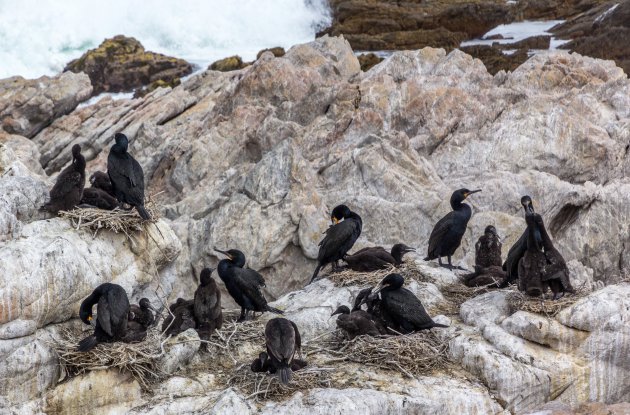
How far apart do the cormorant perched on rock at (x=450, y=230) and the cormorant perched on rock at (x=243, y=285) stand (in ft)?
10.9

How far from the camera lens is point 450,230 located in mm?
14195

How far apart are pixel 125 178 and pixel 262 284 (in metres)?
2.74

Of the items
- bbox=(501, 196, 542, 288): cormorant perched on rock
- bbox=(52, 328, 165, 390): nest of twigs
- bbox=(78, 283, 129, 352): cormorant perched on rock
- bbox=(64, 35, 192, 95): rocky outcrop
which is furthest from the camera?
bbox=(64, 35, 192, 95): rocky outcrop

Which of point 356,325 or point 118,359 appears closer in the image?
point 118,359

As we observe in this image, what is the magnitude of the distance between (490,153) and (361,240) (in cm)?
471

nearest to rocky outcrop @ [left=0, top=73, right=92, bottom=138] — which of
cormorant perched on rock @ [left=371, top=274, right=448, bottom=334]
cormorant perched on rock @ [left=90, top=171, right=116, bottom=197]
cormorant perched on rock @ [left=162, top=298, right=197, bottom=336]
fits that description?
cormorant perched on rock @ [left=90, top=171, right=116, bottom=197]

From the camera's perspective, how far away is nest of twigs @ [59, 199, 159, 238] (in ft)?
39.9

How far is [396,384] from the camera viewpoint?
33.4ft

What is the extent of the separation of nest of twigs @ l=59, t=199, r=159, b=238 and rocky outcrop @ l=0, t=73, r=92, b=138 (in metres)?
22.4

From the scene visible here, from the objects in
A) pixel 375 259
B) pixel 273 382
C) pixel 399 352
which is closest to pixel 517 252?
pixel 375 259

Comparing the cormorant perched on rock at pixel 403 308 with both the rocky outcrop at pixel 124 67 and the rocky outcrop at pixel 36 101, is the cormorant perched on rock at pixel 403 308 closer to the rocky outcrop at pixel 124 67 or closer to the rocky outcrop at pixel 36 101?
the rocky outcrop at pixel 36 101

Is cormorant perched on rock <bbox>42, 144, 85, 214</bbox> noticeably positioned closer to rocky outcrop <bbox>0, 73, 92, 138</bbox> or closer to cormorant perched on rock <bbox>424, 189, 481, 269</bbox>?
cormorant perched on rock <bbox>424, 189, 481, 269</bbox>

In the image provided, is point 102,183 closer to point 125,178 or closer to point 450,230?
point 125,178

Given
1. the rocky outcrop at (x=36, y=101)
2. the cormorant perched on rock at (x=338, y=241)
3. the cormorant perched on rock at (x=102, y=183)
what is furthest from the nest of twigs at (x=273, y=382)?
the rocky outcrop at (x=36, y=101)
